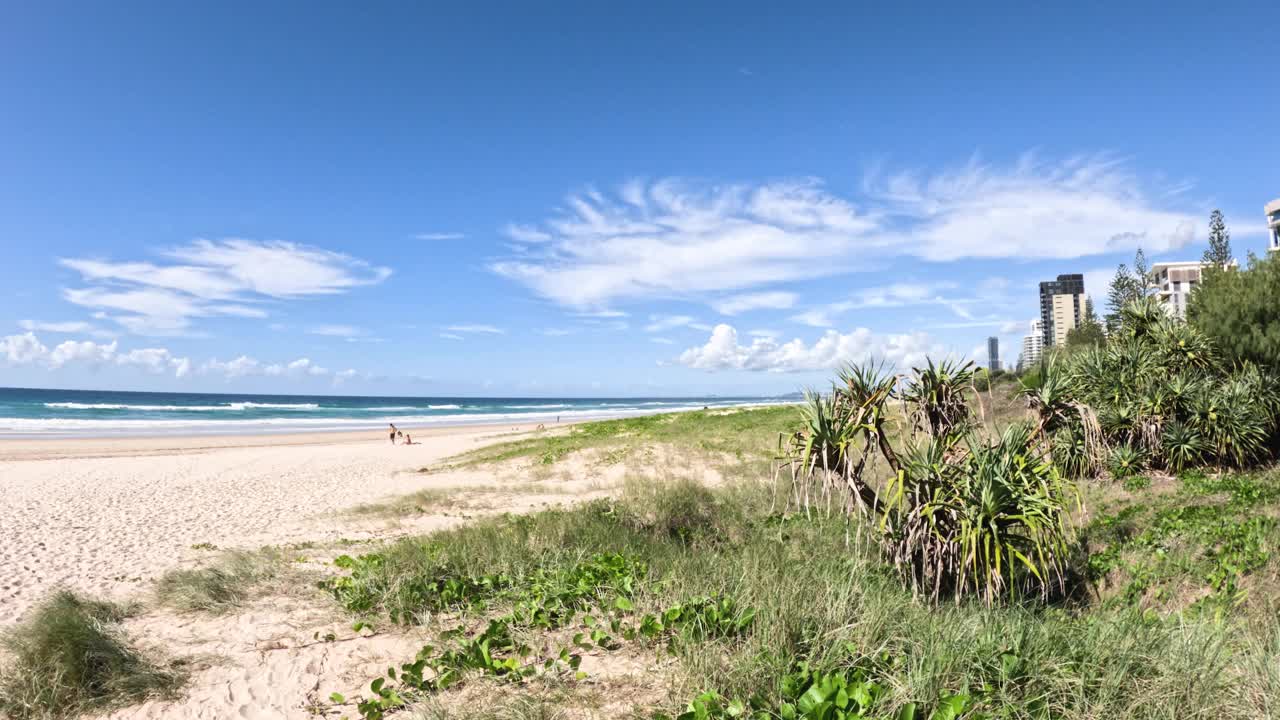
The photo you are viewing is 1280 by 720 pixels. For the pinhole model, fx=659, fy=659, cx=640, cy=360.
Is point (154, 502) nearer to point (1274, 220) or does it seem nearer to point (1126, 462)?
A: point (1126, 462)

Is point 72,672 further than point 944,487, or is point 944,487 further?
point 944,487

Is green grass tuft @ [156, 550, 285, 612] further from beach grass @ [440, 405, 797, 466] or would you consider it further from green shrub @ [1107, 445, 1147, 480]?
green shrub @ [1107, 445, 1147, 480]

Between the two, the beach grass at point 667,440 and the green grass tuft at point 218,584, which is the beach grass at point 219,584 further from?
the beach grass at point 667,440

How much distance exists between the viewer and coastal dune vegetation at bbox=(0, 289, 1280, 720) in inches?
160

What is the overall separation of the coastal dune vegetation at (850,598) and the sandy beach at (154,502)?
3.44 m

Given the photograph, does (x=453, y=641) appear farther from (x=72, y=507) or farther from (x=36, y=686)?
(x=72, y=507)

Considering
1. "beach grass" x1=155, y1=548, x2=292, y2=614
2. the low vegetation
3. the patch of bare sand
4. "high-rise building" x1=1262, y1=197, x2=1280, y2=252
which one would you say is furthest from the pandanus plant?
"high-rise building" x1=1262, y1=197, x2=1280, y2=252

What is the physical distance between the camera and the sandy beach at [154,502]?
33.3 feet

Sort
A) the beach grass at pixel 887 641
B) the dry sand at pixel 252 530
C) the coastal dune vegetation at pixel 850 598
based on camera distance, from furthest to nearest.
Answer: the dry sand at pixel 252 530 → the coastal dune vegetation at pixel 850 598 → the beach grass at pixel 887 641

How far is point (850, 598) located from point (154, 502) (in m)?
18.6

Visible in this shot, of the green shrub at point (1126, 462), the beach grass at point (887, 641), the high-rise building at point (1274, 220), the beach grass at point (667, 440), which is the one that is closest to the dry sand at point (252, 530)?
the beach grass at point (887, 641)

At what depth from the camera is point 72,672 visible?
16.2ft

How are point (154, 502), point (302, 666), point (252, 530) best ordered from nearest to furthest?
point (302, 666), point (252, 530), point (154, 502)

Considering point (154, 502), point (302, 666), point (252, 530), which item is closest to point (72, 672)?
point (302, 666)
